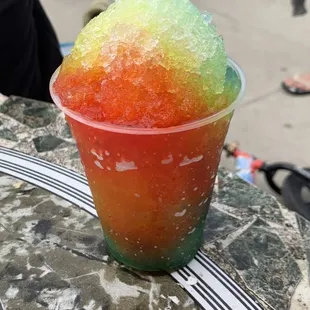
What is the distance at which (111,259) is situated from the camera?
0.70 m

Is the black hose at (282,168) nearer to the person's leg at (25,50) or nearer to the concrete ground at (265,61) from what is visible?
the concrete ground at (265,61)

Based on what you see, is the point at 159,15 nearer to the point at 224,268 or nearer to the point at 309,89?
the point at 224,268

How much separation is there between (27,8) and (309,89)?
1.38m

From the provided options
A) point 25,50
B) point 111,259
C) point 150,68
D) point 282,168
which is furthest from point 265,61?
point 150,68

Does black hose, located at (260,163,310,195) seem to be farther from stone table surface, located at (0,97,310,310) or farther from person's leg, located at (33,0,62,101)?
person's leg, located at (33,0,62,101)

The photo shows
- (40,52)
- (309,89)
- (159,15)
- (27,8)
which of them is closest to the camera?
(159,15)

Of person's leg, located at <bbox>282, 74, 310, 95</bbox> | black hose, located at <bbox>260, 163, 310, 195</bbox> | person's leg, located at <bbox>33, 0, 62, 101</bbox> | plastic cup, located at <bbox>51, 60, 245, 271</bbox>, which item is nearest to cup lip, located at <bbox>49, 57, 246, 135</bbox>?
plastic cup, located at <bbox>51, 60, 245, 271</bbox>

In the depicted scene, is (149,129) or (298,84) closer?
(149,129)

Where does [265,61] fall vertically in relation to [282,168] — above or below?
below

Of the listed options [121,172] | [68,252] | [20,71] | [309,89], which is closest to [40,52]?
[20,71]

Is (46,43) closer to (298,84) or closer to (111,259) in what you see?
(111,259)

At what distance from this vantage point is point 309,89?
2262 mm

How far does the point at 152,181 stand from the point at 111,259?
182mm

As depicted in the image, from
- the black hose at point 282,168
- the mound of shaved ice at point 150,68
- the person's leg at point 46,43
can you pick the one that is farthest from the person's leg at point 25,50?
the mound of shaved ice at point 150,68
